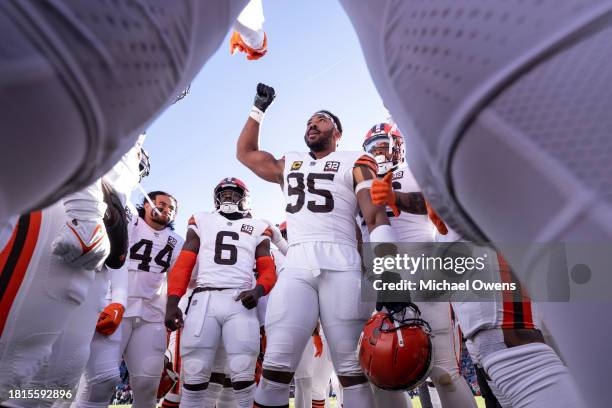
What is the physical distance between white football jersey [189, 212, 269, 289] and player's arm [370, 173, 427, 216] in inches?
77.5

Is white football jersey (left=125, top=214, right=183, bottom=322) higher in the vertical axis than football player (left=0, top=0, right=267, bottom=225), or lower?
higher

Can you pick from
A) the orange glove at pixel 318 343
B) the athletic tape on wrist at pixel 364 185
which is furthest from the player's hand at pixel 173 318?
the athletic tape on wrist at pixel 364 185

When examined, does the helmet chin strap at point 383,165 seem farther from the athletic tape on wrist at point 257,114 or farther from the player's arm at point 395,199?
the athletic tape on wrist at point 257,114

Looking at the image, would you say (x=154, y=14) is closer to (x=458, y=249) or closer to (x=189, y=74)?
(x=189, y=74)

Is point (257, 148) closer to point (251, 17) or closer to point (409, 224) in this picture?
point (409, 224)

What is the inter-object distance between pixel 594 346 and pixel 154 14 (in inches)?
22.8

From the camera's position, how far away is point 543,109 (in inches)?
17.2

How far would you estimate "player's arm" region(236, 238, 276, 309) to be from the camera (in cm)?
414

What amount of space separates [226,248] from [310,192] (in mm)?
1603

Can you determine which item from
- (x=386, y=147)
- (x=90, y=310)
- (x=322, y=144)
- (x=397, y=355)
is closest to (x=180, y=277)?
(x=322, y=144)

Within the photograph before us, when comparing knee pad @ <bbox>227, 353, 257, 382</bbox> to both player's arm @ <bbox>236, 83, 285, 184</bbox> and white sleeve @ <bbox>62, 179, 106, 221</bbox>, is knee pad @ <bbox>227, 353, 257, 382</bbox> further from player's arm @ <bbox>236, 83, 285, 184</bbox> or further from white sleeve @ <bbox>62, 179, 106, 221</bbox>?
white sleeve @ <bbox>62, 179, 106, 221</bbox>

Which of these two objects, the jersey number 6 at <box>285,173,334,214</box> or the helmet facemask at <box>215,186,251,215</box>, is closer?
the jersey number 6 at <box>285,173,334,214</box>

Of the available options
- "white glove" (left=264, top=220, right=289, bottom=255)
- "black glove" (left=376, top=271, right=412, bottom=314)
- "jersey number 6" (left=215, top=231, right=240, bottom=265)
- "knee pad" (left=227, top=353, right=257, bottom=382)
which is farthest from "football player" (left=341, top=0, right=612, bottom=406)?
"white glove" (left=264, top=220, right=289, bottom=255)

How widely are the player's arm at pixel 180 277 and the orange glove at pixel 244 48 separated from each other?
7.72ft
